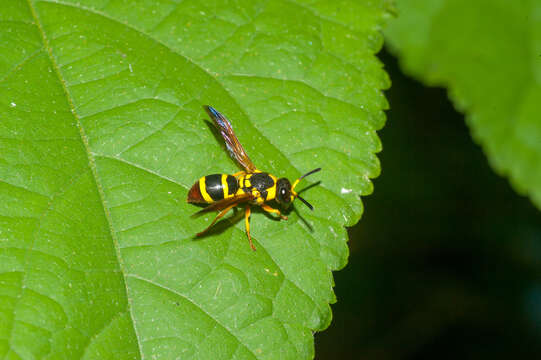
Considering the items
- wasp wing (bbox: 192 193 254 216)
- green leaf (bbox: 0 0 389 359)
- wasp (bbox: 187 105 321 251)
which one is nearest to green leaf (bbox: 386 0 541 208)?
green leaf (bbox: 0 0 389 359)

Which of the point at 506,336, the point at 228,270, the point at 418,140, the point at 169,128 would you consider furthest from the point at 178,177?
the point at 506,336

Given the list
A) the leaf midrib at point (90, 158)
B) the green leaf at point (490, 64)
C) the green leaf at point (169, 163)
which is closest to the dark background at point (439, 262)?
the green leaf at point (490, 64)

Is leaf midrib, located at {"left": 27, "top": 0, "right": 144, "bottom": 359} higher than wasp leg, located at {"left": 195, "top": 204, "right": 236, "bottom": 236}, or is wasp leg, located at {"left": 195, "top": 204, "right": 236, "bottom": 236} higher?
leaf midrib, located at {"left": 27, "top": 0, "right": 144, "bottom": 359}

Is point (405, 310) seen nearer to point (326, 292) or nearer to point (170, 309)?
point (326, 292)

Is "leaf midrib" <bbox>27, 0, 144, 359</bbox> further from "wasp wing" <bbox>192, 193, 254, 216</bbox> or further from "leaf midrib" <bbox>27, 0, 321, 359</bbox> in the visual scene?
"wasp wing" <bbox>192, 193, 254, 216</bbox>

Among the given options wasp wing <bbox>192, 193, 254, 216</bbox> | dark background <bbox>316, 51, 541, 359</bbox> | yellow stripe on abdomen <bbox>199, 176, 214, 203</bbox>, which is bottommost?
dark background <bbox>316, 51, 541, 359</bbox>

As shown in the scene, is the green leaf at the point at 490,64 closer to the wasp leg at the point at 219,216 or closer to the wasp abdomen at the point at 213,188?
the wasp abdomen at the point at 213,188

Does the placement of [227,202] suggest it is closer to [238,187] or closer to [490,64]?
[238,187]

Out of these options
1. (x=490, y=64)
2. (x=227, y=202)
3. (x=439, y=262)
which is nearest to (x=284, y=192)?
(x=227, y=202)
